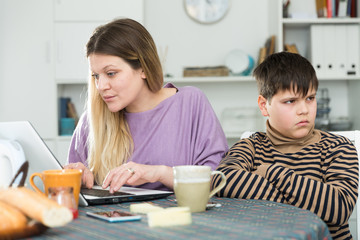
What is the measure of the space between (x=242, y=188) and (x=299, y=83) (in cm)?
38

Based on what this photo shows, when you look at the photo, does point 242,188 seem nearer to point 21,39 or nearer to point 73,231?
point 73,231

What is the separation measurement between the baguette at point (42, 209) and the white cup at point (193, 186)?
0.27 meters

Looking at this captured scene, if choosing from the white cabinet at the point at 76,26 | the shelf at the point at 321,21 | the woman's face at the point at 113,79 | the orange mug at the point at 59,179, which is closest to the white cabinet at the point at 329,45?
the shelf at the point at 321,21

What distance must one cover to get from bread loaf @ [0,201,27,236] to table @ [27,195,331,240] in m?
0.04

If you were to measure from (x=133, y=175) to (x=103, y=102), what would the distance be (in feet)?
1.62

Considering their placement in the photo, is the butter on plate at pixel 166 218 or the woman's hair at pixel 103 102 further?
the woman's hair at pixel 103 102

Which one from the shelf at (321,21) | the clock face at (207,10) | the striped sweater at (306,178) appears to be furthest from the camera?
the clock face at (207,10)

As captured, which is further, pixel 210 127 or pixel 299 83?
pixel 210 127

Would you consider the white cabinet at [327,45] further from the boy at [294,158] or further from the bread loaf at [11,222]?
the bread loaf at [11,222]

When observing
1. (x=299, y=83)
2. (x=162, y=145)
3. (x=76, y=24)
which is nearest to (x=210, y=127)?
(x=162, y=145)

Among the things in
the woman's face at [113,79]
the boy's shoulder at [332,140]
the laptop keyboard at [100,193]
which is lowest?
the laptop keyboard at [100,193]

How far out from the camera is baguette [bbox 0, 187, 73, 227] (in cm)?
75

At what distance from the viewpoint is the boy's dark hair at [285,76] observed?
1.38m

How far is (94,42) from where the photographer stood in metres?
1.56
